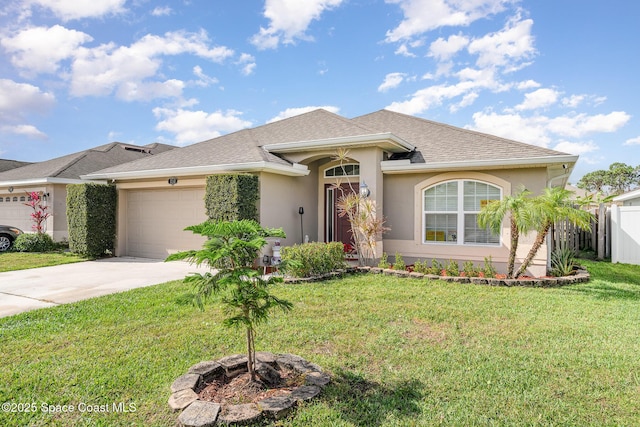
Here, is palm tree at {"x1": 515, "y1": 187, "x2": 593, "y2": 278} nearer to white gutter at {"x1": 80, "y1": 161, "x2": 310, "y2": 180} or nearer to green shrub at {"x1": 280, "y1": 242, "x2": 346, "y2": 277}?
green shrub at {"x1": 280, "y1": 242, "x2": 346, "y2": 277}

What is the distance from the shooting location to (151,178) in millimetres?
12688

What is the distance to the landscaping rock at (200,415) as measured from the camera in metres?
2.72

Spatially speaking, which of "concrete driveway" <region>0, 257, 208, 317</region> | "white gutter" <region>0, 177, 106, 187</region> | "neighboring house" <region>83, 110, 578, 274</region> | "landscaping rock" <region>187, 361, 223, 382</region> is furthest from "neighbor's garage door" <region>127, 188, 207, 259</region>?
"landscaping rock" <region>187, 361, 223, 382</region>

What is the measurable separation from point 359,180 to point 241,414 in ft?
29.3

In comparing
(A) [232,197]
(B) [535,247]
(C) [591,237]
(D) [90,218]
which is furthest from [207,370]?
(C) [591,237]

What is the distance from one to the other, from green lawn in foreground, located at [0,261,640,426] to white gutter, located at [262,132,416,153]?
4.64 m

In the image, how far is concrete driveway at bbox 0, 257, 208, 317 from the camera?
6.88 meters

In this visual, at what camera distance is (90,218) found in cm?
1260

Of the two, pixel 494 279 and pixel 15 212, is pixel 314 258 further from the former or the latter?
pixel 15 212

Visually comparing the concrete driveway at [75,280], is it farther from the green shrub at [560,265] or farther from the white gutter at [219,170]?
the green shrub at [560,265]

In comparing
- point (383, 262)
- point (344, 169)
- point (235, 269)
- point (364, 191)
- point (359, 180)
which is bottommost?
point (383, 262)

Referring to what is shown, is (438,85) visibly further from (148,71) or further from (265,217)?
(148,71)

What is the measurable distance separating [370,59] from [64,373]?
13.8 metres

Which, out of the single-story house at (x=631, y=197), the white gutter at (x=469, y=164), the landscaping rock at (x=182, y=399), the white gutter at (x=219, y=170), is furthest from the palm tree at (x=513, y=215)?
the single-story house at (x=631, y=197)
